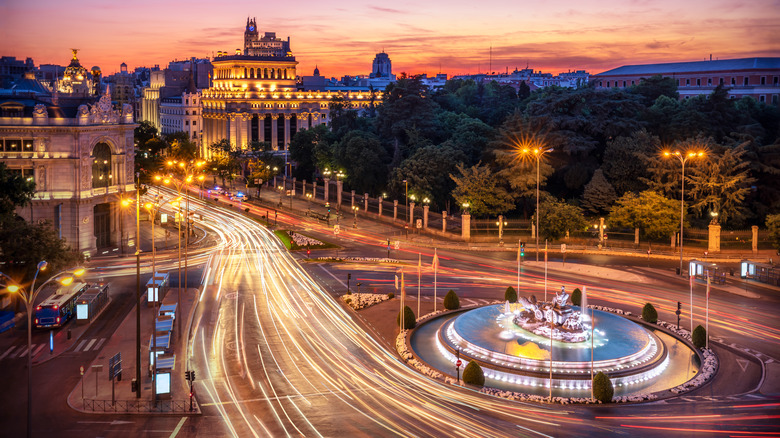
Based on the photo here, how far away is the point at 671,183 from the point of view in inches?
2849

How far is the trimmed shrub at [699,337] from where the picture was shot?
39.9m

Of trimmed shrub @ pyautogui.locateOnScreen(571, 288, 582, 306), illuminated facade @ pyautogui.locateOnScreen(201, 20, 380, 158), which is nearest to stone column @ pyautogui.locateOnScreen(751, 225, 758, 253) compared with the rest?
trimmed shrub @ pyautogui.locateOnScreen(571, 288, 582, 306)

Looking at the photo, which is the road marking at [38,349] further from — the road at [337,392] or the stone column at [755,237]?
the stone column at [755,237]

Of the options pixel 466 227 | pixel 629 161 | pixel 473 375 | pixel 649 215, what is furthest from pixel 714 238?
pixel 473 375

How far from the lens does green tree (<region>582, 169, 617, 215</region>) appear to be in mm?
77438

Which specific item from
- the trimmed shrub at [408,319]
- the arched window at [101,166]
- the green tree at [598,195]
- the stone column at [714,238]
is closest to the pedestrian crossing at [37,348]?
the trimmed shrub at [408,319]

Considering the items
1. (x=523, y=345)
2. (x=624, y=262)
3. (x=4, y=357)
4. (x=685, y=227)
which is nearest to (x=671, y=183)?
(x=685, y=227)

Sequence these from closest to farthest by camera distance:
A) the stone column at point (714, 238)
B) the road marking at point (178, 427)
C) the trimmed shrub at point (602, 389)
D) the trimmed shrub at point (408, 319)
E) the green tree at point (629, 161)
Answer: the road marking at point (178, 427) < the trimmed shrub at point (602, 389) < the trimmed shrub at point (408, 319) < the stone column at point (714, 238) < the green tree at point (629, 161)

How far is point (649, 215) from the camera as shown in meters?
68.6

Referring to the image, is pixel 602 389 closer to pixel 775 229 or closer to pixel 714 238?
pixel 775 229

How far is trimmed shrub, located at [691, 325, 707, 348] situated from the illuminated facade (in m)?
128

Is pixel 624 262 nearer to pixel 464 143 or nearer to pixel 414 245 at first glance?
pixel 414 245

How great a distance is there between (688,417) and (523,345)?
9.95 meters

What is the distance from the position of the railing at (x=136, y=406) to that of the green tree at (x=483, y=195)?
162 ft
